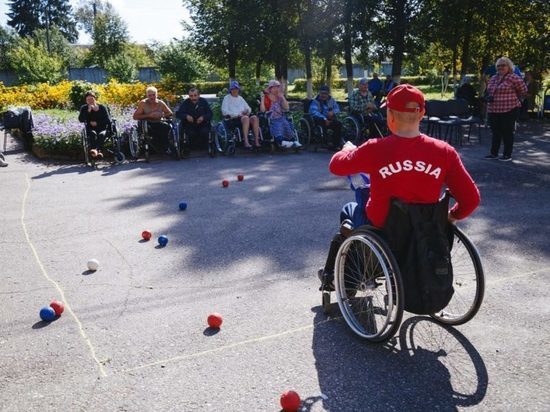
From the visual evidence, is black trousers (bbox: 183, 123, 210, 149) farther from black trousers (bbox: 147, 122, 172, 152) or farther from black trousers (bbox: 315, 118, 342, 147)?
black trousers (bbox: 315, 118, 342, 147)

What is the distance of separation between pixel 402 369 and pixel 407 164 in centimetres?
112

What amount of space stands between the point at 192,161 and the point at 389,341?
23.4ft

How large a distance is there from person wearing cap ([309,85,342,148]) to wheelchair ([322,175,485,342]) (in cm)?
682

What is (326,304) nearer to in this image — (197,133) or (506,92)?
(506,92)

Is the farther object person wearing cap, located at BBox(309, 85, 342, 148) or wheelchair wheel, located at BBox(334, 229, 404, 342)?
person wearing cap, located at BBox(309, 85, 342, 148)

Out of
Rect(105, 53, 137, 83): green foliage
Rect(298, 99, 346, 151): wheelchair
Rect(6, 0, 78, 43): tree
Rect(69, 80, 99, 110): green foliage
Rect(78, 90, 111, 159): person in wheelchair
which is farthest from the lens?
Rect(6, 0, 78, 43): tree

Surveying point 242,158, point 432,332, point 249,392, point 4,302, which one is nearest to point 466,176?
point 432,332

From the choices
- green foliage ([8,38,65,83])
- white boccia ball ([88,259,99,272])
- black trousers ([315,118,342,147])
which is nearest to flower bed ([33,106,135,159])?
black trousers ([315,118,342,147])

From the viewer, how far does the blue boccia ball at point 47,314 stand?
3447mm

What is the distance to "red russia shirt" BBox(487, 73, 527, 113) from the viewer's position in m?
8.28

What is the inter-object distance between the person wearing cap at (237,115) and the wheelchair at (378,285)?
22.6ft

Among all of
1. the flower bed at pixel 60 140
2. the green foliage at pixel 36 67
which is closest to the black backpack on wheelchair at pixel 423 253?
the flower bed at pixel 60 140

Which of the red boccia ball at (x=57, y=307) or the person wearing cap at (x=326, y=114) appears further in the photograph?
the person wearing cap at (x=326, y=114)

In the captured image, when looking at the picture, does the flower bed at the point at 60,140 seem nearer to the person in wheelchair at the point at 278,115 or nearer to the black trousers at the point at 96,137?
the black trousers at the point at 96,137
